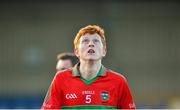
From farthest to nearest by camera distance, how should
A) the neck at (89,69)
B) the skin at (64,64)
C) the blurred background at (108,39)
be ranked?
the blurred background at (108,39) < the skin at (64,64) < the neck at (89,69)

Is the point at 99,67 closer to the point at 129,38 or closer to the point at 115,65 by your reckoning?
the point at 115,65

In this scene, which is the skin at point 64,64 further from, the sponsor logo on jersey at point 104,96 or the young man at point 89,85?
the sponsor logo on jersey at point 104,96

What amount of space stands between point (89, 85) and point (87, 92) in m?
0.06

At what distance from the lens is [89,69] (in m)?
3.82

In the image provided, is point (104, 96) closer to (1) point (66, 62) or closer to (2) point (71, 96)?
(2) point (71, 96)

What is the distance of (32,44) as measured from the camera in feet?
49.2

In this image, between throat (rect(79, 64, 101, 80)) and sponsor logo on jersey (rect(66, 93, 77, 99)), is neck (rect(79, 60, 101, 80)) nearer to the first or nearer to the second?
throat (rect(79, 64, 101, 80))

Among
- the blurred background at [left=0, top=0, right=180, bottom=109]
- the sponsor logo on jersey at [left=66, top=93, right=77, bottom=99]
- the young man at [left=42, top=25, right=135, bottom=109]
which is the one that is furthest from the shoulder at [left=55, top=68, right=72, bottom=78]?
the blurred background at [left=0, top=0, right=180, bottom=109]

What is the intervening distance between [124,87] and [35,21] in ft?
38.2

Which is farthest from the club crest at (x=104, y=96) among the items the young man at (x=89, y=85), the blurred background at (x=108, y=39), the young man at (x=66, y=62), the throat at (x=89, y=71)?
the blurred background at (x=108, y=39)

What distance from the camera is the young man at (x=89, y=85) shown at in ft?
12.2

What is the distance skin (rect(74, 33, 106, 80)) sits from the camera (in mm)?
3779

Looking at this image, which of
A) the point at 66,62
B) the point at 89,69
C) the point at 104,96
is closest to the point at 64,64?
the point at 66,62

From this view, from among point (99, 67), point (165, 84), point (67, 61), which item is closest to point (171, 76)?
point (165, 84)
